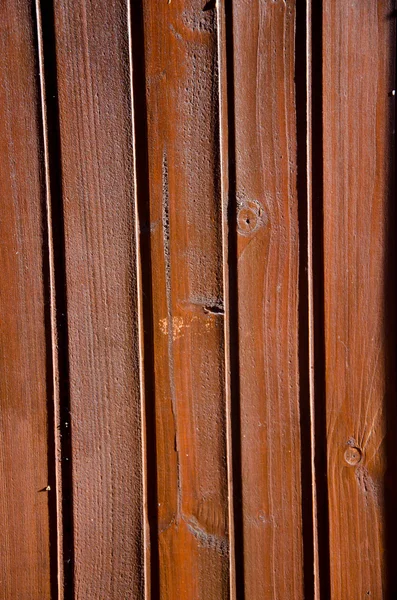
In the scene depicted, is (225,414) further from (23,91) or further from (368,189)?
(23,91)

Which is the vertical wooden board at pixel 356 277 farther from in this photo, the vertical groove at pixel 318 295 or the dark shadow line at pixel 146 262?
the dark shadow line at pixel 146 262

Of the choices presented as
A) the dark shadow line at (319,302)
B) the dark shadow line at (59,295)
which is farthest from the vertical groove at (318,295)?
the dark shadow line at (59,295)

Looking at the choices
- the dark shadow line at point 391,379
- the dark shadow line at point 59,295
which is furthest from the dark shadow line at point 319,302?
the dark shadow line at point 59,295

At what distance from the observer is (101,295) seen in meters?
0.75

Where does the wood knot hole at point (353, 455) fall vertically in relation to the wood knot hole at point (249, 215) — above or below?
below

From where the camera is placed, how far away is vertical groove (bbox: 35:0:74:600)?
737 mm

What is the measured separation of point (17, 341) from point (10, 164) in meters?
0.31

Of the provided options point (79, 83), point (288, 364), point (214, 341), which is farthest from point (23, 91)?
point (288, 364)

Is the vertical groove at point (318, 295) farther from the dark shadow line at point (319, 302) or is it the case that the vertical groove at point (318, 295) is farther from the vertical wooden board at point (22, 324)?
the vertical wooden board at point (22, 324)

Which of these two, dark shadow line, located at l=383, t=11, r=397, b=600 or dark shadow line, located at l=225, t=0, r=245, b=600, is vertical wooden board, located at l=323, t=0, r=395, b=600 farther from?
dark shadow line, located at l=225, t=0, r=245, b=600

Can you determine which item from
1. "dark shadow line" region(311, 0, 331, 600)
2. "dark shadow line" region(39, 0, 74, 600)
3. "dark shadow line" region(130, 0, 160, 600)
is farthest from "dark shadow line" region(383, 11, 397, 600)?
"dark shadow line" region(39, 0, 74, 600)

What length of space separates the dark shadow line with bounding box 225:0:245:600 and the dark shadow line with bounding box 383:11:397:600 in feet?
0.86

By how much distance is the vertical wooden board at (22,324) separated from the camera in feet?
2.42

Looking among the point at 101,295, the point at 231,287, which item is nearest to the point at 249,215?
the point at 231,287
